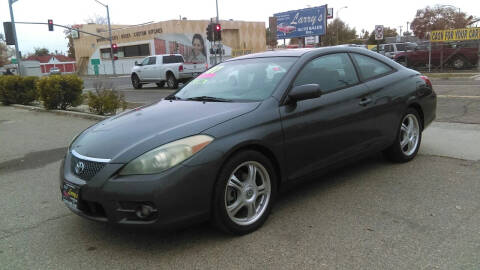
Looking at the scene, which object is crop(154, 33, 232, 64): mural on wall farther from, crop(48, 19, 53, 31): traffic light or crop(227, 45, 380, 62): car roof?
crop(227, 45, 380, 62): car roof

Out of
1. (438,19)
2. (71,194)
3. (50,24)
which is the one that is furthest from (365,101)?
(438,19)

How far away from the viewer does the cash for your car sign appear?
3981 centimetres

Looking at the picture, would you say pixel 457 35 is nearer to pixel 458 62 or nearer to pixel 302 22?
pixel 458 62

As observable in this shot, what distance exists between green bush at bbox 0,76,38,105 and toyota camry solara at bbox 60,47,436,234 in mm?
12335

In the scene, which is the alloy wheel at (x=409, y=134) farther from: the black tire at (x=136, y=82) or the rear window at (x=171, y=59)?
the black tire at (x=136, y=82)

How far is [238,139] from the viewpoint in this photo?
3.24m

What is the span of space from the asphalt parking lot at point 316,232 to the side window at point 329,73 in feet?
3.65

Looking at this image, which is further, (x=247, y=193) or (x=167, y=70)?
(x=167, y=70)

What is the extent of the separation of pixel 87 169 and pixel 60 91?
9903mm

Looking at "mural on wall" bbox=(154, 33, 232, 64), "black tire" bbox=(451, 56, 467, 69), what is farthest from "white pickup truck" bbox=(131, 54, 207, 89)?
"mural on wall" bbox=(154, 33, 232, 64)

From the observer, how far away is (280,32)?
42594 millimetres

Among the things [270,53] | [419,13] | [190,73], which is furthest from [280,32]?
[270,53]

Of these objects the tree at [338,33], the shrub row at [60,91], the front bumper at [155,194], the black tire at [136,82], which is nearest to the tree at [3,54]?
the tree at [338,33]

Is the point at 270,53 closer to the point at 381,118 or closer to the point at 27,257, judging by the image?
the point at 381,118
